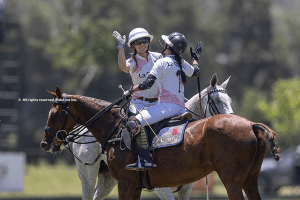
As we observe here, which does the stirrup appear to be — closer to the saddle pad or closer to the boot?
the boot

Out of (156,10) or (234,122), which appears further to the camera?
(156,10)

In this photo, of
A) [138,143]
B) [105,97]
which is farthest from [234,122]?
[105,97]

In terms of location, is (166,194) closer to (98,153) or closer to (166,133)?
(166,133)

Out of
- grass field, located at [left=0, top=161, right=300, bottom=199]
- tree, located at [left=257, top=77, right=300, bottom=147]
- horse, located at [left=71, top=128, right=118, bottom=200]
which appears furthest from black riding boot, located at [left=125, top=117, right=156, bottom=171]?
tree, located at [left=257, top=77, right=300, bottom=147]

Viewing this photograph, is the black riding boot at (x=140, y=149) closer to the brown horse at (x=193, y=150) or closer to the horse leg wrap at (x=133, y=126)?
the horse leg wrap at (x=133, y=126)

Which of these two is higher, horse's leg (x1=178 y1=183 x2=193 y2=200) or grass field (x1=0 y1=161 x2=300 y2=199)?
horse's leg (x1=178 y1=183 x2=193 y2=200)

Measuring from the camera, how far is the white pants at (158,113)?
243 inches

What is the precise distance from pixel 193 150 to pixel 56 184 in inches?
623

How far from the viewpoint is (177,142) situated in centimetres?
586

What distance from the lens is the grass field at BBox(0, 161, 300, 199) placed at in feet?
57.5

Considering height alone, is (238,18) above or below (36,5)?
below

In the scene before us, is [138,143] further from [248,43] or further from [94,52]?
[248,43]

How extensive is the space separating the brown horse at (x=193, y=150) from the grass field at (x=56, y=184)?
1023 cm

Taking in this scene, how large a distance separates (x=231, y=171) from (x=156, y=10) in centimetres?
3453
